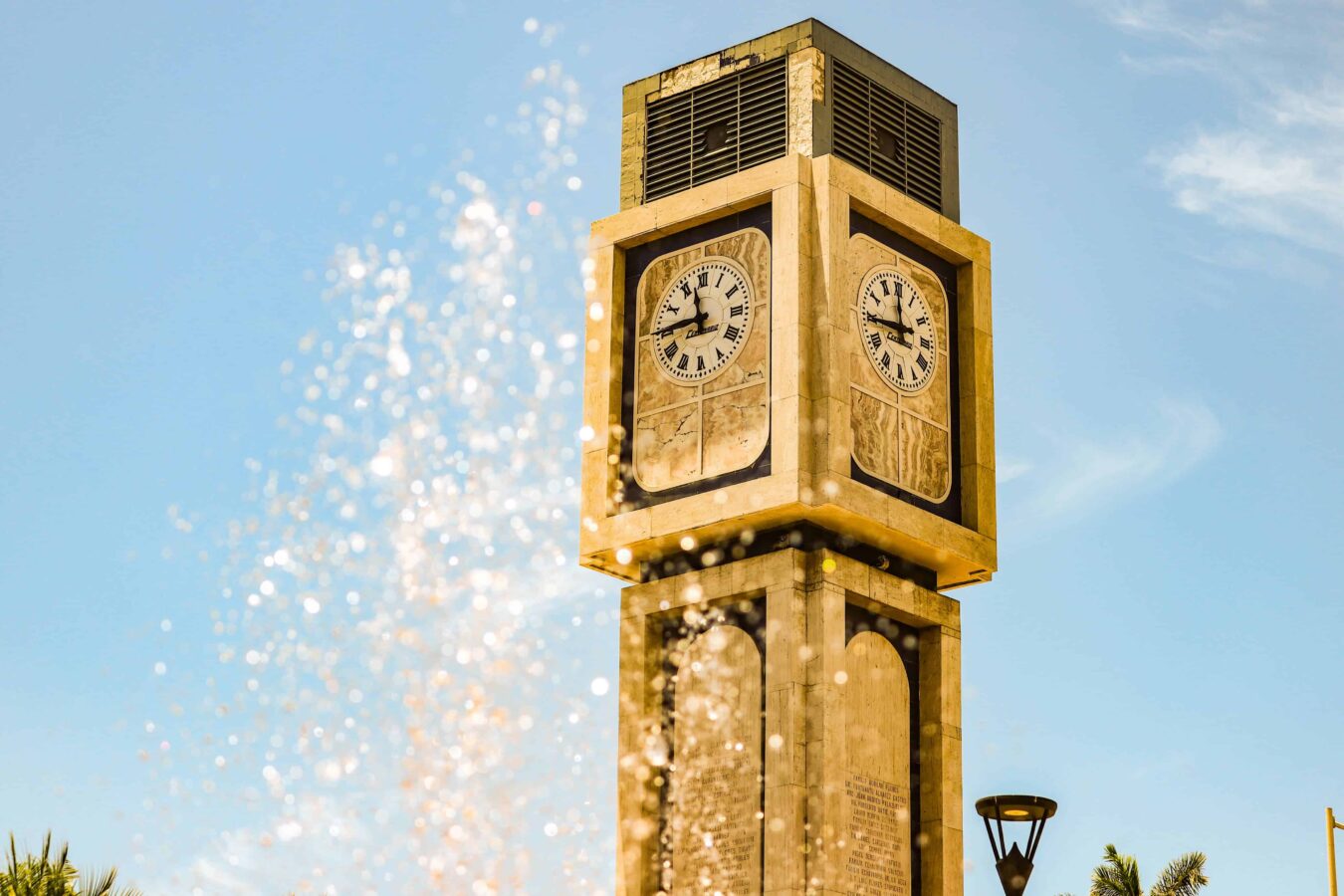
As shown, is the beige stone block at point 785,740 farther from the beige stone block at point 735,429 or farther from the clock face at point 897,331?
the clock face at point 897,331

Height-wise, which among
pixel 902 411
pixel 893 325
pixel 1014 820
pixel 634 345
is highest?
pixel 893 325

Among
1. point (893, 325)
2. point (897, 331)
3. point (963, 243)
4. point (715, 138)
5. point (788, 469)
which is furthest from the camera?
point (963, 243)

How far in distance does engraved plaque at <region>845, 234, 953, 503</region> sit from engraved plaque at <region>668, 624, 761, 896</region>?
386 centimetres

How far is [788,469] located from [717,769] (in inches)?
195

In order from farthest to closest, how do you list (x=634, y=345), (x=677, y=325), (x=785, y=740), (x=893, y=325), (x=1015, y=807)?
(x=634, y=345)
(x=677, y=325)
(x=893, y=325)
(x=785, y=740)
(x=1015, y=807)

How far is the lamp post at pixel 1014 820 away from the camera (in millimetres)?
30688

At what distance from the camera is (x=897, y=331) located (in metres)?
40.5

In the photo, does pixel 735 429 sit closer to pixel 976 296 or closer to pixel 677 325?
pixel 677 325

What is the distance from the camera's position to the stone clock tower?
37.7 metres

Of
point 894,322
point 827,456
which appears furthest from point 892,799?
point 894,322

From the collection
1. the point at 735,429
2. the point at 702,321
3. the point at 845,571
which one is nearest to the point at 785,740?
the point at 845,571

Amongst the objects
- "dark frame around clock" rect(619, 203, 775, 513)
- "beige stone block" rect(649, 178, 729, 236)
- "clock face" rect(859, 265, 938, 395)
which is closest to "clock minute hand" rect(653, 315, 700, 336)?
"dark frame around clock" rect(619, 203, 775, 513)

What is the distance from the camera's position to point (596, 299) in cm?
4166

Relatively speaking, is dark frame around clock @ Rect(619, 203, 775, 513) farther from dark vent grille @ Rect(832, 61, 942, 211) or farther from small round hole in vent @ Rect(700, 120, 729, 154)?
dark vent grille @ Rect(832, 61, 942, 211)
